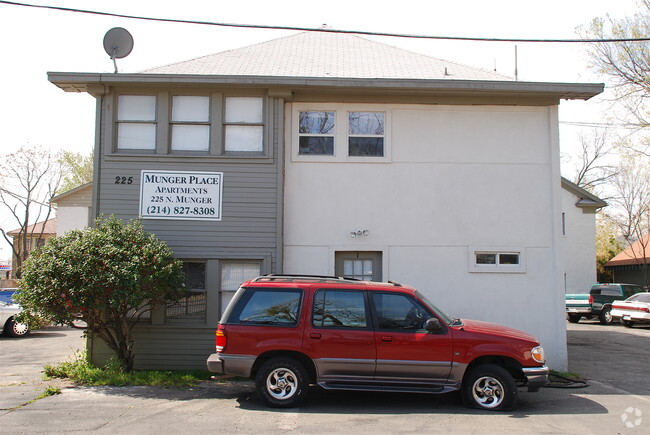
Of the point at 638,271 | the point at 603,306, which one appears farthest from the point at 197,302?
the point at 638,271

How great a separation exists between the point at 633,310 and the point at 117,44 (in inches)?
826

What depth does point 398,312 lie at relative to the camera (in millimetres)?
8125

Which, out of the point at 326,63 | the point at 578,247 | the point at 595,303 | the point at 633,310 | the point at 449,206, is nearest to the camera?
the point at 449,206

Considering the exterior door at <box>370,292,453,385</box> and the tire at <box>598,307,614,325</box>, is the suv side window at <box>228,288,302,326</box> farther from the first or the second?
the tire at <box>598,307,614,325</box>

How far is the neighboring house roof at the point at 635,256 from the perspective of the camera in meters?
34.5

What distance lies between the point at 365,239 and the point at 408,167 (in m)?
1.71

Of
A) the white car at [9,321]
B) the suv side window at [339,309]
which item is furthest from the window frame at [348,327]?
the white car at [9,321]

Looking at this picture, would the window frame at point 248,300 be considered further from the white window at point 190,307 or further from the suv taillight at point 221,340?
the white window at point 190,307

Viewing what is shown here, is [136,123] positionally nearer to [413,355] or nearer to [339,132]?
[339,132]

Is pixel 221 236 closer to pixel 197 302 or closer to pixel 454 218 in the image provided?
pixel 197 302

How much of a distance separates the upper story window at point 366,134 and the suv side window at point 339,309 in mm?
4220

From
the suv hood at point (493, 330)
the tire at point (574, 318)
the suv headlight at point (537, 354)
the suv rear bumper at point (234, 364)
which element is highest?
the suv hood at point (493, 330)

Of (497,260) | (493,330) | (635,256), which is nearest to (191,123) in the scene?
(497,260)

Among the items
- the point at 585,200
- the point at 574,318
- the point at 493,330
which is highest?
the point at 585,200
